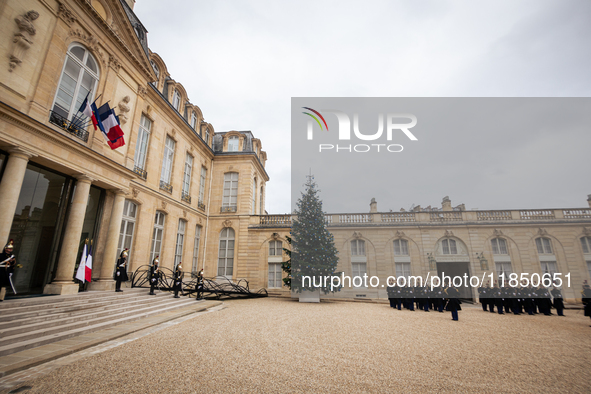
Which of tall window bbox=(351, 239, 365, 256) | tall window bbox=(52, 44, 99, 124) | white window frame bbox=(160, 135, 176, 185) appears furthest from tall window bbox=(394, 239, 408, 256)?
tall window bbox=(52, 44, 99, 124)

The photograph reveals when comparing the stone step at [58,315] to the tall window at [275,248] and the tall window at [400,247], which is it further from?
the tall window at [400,247]

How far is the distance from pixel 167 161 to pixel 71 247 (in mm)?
8317

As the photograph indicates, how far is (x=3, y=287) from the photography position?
606cm

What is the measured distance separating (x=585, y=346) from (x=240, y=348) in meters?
7.55

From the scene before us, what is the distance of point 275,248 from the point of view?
59.7 feet

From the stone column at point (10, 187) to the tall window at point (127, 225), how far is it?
205 inches

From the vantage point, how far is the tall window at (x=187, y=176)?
1700 centimetres

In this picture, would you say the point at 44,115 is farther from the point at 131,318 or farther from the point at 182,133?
the point at 182,133

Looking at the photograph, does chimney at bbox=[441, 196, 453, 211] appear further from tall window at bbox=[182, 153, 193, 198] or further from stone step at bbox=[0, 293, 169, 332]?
stone step at bbox=[0, 293, 169, 332]

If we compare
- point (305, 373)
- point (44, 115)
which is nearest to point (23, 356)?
point (305, 373)

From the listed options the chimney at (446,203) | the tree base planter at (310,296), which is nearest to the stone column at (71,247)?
the tree base planter at (310,296)

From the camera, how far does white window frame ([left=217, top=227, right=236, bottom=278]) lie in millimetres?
18328

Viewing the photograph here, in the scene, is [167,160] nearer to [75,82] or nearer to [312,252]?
[75,82]

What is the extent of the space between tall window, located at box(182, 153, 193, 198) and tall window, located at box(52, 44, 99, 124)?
8226 mm
